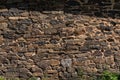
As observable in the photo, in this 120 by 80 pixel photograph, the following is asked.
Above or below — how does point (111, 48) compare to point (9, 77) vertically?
above

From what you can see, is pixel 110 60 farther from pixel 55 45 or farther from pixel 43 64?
pixel 43 64

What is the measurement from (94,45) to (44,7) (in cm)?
128

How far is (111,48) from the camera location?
295 inches

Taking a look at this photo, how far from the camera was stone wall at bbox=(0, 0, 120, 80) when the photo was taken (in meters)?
7.31

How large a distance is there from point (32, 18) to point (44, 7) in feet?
1.09

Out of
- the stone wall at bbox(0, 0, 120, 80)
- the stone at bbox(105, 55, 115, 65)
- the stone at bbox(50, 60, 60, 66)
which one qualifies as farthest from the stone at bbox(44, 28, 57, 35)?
the stone at bbox(105, 55, 115, 65)

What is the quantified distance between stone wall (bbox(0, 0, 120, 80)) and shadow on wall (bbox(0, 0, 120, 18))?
6 cm

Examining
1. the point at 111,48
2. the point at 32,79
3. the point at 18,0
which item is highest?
the point at 18,0

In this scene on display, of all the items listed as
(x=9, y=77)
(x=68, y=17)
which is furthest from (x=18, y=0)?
(x=9, y=77)


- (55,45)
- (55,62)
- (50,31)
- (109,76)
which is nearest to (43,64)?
(55,62)

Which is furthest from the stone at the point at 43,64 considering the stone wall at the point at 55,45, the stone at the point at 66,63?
the stone at the point at 66,63

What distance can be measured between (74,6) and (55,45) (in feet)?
2.93

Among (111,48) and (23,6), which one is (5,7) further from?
(111,48)

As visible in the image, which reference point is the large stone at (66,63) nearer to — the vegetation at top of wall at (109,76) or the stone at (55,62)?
the stone at (55,62)
